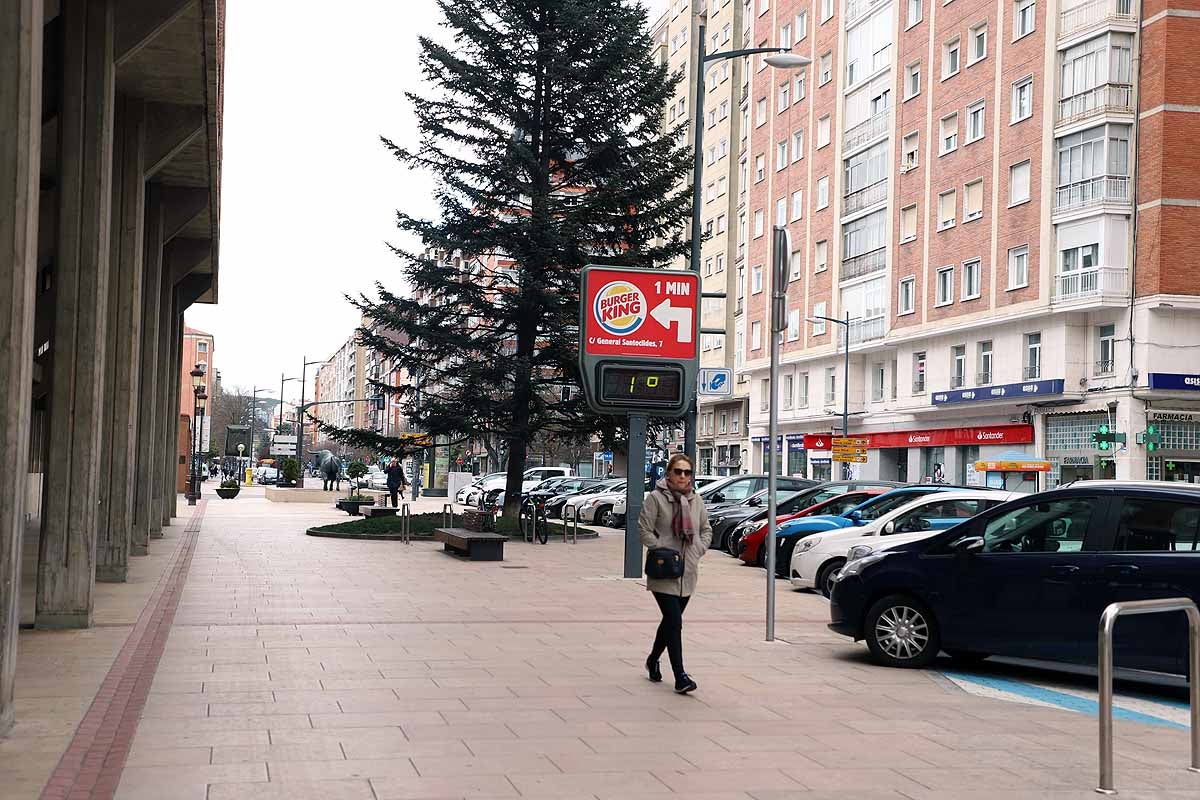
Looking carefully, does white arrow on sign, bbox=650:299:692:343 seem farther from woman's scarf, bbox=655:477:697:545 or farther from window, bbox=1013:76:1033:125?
Result: window, bbox=1013:76:1033:125

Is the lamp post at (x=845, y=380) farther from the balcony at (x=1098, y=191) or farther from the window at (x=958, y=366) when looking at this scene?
the balcony at (x=1098, y=191)

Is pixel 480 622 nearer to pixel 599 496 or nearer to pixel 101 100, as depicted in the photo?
pixel 101 100

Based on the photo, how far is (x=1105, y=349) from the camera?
40594 mm

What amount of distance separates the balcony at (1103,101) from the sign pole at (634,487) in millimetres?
26410

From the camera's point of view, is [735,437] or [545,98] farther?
[735,437]

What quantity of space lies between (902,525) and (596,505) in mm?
24181

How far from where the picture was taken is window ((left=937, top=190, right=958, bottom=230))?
4812 cm

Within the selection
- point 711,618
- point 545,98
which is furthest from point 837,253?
point 711,618

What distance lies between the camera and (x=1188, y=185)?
129ft

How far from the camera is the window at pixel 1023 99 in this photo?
43688mm

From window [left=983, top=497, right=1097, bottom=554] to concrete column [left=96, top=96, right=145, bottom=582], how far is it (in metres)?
11.2

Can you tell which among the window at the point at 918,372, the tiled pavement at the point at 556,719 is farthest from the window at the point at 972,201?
the tiled pavement at the point at 556,719

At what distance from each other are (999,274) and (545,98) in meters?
18.3

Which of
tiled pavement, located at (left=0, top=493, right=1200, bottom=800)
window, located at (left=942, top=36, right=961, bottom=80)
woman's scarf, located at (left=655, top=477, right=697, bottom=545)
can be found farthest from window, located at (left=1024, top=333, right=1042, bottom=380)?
woman's scarf, located at (left=655, top=477, right=697, bottom=545)
